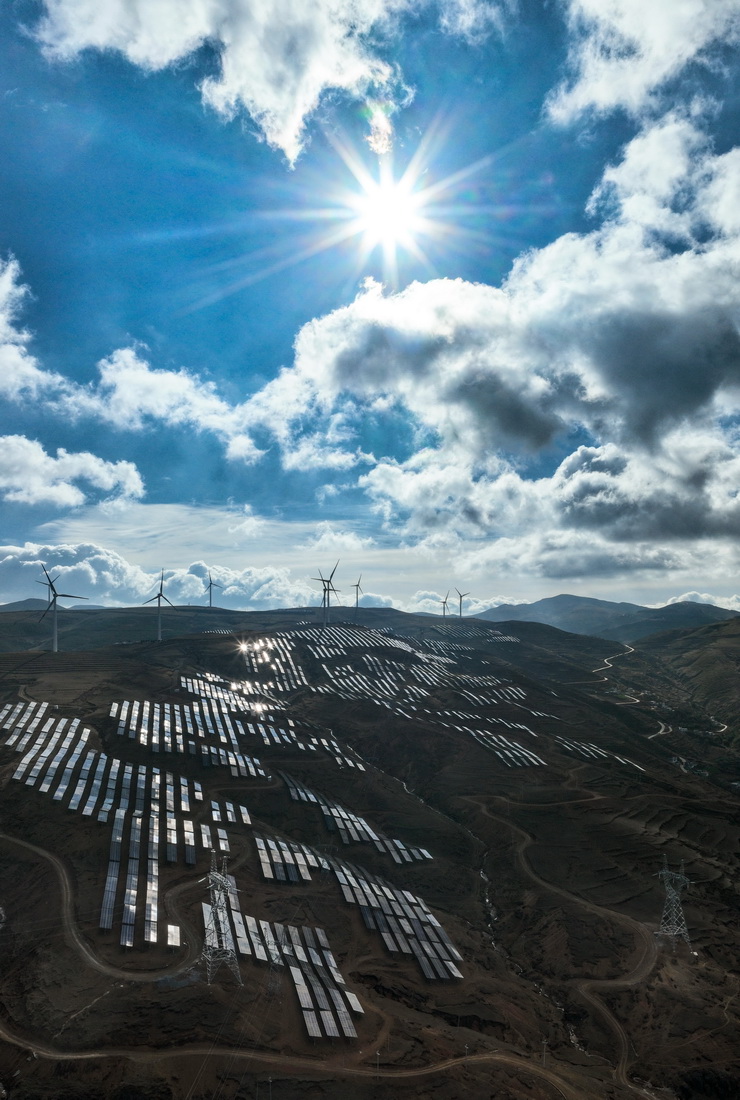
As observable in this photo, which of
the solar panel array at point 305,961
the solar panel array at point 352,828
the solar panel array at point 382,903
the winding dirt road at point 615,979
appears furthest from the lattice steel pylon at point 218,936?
the winding dirt road at point 615,979

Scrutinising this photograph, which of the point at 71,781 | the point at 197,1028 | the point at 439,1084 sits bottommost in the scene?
the point at 439,1084

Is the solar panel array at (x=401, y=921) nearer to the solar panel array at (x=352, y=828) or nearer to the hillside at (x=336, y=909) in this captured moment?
the hillside at (x=336, y=909)

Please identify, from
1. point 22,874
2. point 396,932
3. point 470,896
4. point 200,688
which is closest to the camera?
point 22,874

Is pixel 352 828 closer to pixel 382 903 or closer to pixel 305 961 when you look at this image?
pixel 382 903

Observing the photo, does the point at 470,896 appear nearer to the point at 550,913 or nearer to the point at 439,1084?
the point at 550,913

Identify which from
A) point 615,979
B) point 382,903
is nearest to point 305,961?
point 382,903

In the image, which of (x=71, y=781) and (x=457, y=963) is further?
(x=71, y=781)

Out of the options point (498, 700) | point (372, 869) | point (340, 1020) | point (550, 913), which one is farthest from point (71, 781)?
point (498, 700)
